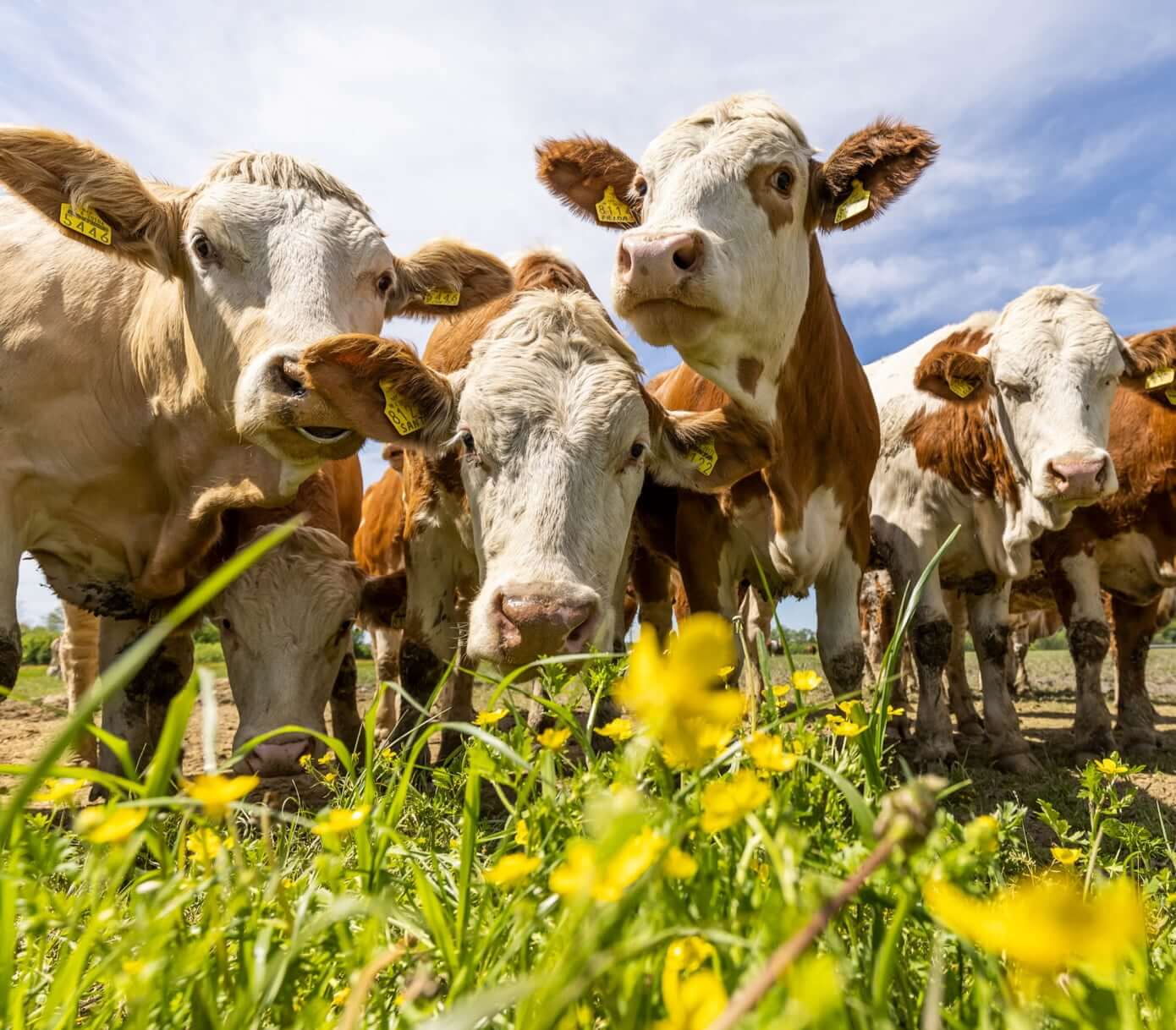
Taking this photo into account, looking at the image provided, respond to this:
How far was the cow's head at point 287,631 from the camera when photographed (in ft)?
12.0

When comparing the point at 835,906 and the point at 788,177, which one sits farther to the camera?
the point at 788,177

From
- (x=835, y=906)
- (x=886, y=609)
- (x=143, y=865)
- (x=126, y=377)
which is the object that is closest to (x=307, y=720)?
(x=143, y=865)

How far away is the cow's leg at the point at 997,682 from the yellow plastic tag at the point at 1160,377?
1613 mm

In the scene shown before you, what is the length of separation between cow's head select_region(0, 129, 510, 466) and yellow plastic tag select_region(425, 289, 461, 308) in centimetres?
44

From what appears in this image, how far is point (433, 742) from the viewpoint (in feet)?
18.9

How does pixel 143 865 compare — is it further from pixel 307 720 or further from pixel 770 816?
pixel 770 816

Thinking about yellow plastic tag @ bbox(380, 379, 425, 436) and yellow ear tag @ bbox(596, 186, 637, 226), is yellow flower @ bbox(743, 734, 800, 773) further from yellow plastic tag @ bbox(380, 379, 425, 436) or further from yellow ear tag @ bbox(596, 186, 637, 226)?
yellow ear tag @ bbox(596, 186, 637, 226)

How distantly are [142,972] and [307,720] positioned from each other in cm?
302

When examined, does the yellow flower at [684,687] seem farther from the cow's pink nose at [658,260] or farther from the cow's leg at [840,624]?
the cow's leg at [840,624]

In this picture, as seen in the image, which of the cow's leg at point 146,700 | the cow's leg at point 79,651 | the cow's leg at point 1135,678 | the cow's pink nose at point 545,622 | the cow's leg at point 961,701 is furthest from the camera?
the cow's leg at point 961,701

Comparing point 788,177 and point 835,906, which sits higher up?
point 788,177

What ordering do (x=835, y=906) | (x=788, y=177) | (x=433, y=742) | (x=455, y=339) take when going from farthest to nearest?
(x=433, y=742), (x=455, y=339), (x=788, y=177), (x=835, y=906)

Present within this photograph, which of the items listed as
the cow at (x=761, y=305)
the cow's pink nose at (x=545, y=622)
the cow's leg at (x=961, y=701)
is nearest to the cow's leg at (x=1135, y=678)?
the cow's leg at (x=961, y=701)

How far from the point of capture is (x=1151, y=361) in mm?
5648
